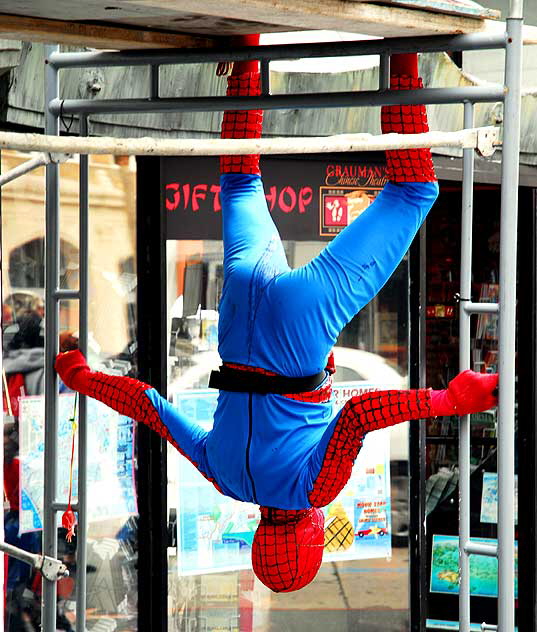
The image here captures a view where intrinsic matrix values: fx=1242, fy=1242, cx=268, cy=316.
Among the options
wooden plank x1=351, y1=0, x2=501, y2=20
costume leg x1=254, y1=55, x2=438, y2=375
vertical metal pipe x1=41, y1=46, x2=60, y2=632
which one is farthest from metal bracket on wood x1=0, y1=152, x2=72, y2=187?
wooden plank x1=351, y1=0, x2=501, y2=20

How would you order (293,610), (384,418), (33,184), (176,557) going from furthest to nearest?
(293,610) → (176,557) → (33,184) → (384,418)

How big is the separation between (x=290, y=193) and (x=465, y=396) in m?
2.95

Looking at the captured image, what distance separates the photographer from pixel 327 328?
308cm

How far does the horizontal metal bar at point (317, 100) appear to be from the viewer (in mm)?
3215

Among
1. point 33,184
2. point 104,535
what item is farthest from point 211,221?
point 104,535

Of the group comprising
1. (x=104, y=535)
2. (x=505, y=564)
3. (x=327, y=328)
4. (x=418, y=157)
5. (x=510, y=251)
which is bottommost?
(x=104, y=535)

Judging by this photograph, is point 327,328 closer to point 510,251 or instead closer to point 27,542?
point 510,251

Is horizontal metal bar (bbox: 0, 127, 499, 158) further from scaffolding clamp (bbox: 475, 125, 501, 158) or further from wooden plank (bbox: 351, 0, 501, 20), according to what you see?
wooden plank (bbox: 351, 0, 501, 20)

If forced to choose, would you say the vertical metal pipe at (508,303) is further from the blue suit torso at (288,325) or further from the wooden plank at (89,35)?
the wooden plank at (89,35)

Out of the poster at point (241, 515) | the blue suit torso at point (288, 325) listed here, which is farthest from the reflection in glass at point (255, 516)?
the blue suit torso at point (288, 325)

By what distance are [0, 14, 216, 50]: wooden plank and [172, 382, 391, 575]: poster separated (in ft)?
7.87

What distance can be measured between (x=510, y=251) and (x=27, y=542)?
3.02 metres

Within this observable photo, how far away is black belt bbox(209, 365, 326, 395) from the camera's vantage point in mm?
3098

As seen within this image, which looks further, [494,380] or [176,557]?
[176,557]
